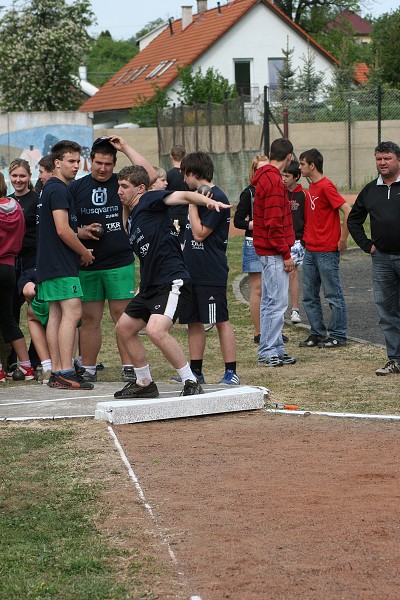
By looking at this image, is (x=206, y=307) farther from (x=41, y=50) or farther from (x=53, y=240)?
(x=41, y=50)

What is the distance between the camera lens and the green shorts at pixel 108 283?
9461 millimetres

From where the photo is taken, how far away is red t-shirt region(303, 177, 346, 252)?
445 inches

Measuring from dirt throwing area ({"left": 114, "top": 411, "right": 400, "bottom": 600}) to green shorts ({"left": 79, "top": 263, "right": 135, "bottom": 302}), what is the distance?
6.60 ft

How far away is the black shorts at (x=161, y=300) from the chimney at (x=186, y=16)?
2007 inches

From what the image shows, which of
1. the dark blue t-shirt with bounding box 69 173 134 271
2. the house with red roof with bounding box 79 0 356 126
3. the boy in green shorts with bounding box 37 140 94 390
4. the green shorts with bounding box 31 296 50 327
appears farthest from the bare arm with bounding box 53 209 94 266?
the house with red roof with bounding box 79 0 356 126

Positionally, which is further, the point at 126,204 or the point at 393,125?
the point at 393,125

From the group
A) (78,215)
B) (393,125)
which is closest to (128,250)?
(78,215)

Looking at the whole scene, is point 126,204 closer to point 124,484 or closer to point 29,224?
point 29,224

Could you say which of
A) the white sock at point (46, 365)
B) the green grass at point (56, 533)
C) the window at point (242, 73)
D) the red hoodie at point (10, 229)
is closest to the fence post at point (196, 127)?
the red hoodie at point (10, 229)

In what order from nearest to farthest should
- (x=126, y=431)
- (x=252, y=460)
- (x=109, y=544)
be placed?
(x=109, y=544)
(x=252, y=460)
(x=126, y=431)

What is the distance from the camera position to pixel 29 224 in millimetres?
10312

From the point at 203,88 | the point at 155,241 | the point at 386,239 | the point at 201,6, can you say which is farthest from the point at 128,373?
the point at 201,6

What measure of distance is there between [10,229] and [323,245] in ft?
11.1

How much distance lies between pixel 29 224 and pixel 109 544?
18.7 ft
